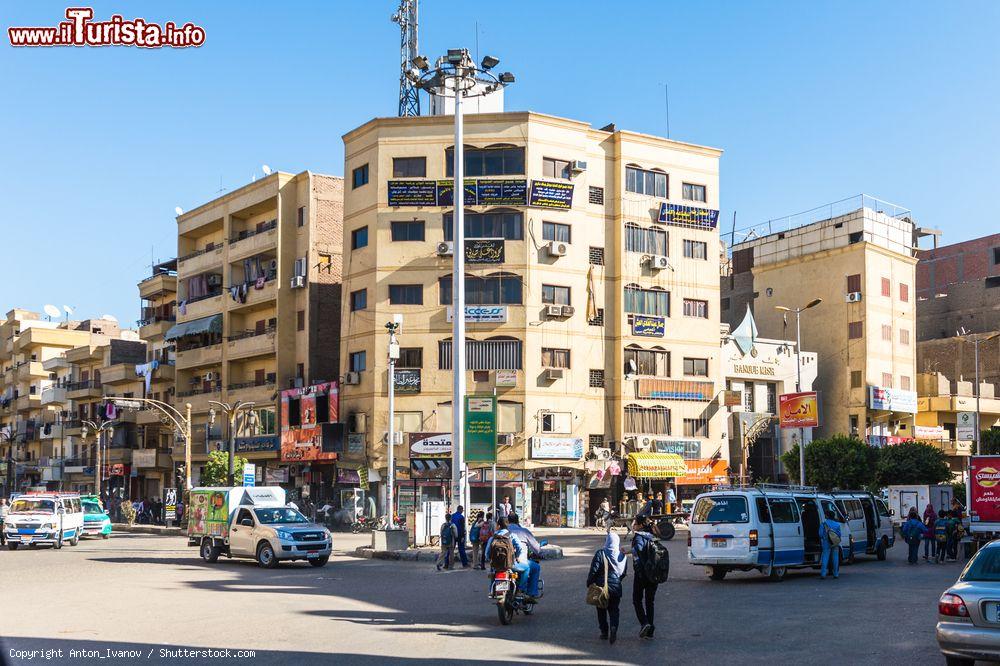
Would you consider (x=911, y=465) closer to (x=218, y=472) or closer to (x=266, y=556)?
(x=218, y=472)

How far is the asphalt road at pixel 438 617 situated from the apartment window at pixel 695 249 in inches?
1239

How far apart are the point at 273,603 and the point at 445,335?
3376cm

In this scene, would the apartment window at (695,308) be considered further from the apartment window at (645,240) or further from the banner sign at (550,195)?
the banner sign at (550,195)

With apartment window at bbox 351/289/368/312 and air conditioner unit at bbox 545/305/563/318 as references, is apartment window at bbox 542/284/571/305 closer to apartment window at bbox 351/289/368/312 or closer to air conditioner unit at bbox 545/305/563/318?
air conditioner unit at bbox 545/305/563/318

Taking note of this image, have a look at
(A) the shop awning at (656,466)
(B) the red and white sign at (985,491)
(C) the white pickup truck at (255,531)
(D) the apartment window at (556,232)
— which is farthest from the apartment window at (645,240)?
(C) the white pickup truck at (255,531)

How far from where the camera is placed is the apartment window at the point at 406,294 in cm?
5281

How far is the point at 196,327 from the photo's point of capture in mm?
67688

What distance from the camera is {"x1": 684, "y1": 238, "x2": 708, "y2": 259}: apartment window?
56.7m

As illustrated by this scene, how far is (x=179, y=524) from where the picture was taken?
53594 millimetres

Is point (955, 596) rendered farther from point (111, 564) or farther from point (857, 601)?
point (111, 564)

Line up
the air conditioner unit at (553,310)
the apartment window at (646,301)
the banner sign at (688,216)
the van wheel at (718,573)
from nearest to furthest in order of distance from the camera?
the van wheel at (718,573) < the air conditioner unit at (553,310) < the apartment window at (646,301) < the banner sign at (688,216)

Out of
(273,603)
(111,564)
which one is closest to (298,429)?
(111,564)

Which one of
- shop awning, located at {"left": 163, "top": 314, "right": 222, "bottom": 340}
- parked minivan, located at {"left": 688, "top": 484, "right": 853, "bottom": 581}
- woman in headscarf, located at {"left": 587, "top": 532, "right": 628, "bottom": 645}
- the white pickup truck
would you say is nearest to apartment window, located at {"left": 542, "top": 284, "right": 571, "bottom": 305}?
shop awning, located at {"left": 163, "top": 314, "right": 222, "bottom": 340}

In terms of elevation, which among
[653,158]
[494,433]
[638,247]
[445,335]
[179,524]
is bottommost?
[179,524]
